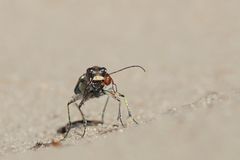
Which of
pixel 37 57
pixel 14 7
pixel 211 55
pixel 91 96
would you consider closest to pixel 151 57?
pixel 211 55

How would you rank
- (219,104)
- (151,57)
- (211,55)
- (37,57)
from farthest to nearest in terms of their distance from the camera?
(37,57), (151,57), (211,55), (219,104)

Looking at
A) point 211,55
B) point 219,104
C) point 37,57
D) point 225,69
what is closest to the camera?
point 219,104

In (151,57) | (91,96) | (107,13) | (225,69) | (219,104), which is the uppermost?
(107,13)

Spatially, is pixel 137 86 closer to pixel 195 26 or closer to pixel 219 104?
pixel 195 26

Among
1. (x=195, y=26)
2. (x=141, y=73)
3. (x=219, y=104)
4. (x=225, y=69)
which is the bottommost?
(x=219, y=104)

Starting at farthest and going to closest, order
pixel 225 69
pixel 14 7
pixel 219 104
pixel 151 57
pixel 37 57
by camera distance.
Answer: pixel 14 7 → pixel 37 57 → pixel 151 57 → pixel 225 69 → pixel 219 104

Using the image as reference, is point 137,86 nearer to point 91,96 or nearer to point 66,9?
point 91,96

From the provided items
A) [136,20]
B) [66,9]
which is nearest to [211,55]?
[136,20]

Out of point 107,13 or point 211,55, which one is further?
point 107,13

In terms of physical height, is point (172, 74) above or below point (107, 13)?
below
